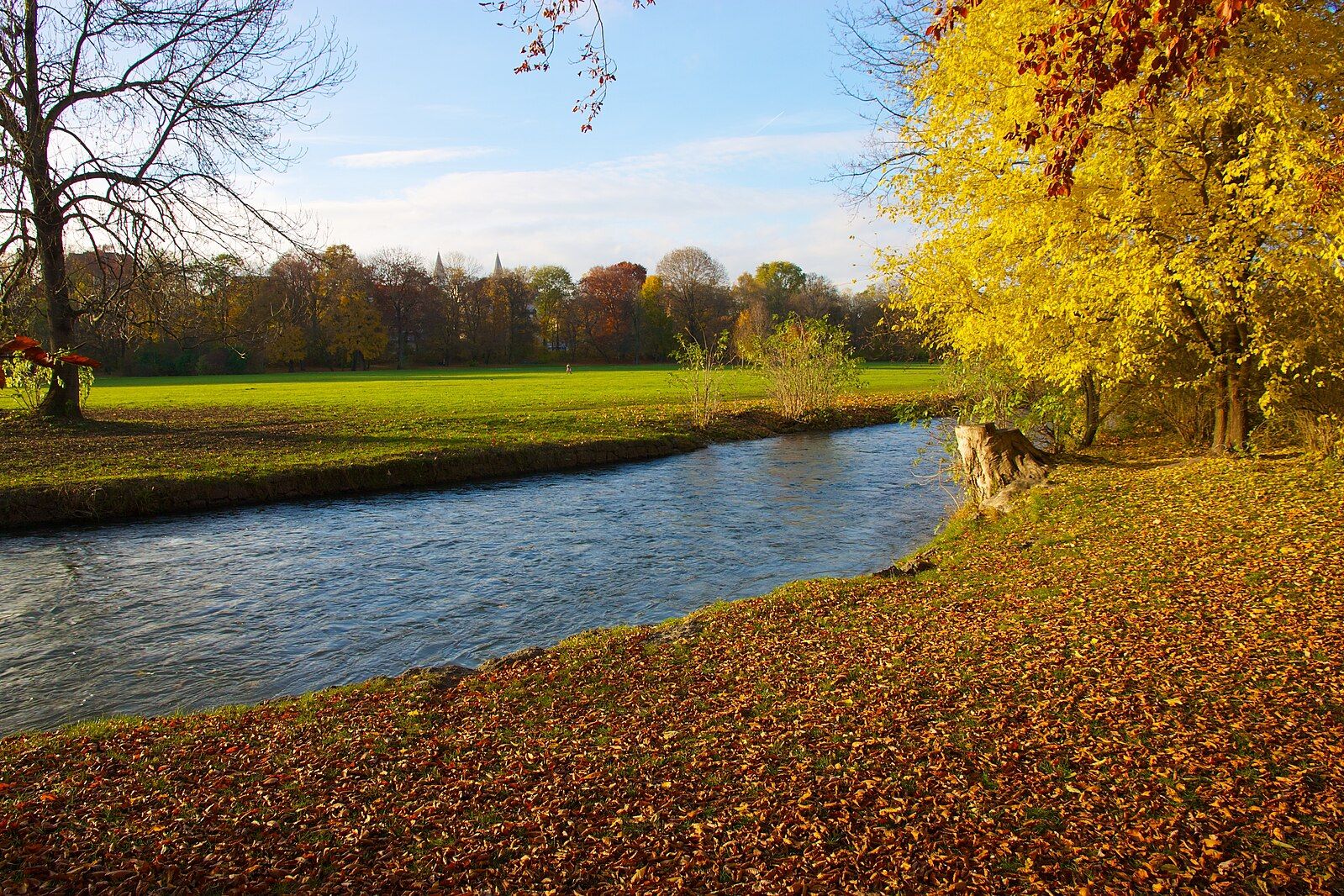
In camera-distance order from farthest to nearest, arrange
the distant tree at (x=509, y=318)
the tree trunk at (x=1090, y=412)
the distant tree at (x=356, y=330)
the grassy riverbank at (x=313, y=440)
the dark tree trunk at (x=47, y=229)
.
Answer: the distant tree at (x=509, y=318), the distant tree at (x=356, y=330), the tree trunk at (x=1090, y=412), the grassy riverbank at (x=313, y=440), the dark tree trunk at (x=47, y=229)

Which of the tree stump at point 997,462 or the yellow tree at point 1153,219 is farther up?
the yellow tree at point 1153,219

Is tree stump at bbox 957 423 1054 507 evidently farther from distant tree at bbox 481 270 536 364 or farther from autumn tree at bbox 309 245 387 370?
distant tree at bbox 481 270 536 364

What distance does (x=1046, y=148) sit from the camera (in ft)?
31.1

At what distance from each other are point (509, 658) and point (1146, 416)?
15.8 meters

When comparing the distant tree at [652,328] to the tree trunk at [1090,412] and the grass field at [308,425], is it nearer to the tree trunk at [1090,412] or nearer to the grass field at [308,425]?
the grass field at [308,425]

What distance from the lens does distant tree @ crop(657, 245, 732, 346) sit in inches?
3681

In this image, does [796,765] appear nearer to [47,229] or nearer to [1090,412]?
[1090,412]

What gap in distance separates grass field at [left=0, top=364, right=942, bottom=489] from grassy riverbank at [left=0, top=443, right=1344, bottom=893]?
1316 cm

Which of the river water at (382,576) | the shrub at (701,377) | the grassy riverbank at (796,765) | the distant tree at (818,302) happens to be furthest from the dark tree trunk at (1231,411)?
the distant tree at (818,302)

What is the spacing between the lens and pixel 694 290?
9625cm

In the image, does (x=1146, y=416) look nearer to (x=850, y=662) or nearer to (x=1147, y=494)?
(x=1147, y=494)

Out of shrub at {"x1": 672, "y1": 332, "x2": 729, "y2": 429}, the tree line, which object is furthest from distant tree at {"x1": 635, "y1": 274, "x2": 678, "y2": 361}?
shrub at {"x1": 672, "y1": 332, "x2": 729, "y2": 429}

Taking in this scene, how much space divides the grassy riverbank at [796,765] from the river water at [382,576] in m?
1.94

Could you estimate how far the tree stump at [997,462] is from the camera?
13.4 metres
